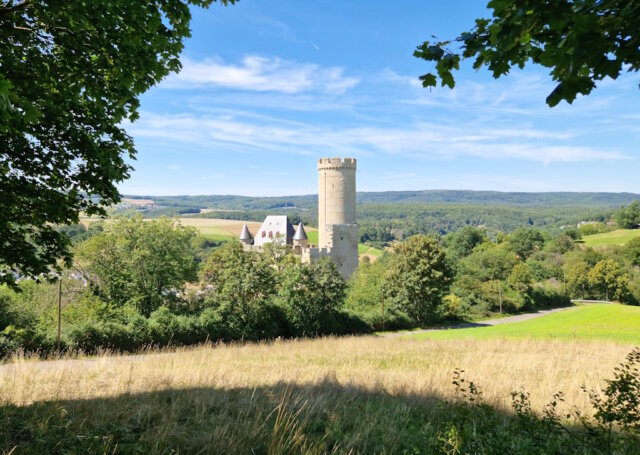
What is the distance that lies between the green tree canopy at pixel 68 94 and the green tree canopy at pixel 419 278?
107 ft

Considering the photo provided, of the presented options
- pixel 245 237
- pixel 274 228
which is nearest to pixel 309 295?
pixel 245 237

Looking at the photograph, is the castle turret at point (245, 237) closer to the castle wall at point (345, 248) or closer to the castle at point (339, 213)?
the castle at point (339, 213)

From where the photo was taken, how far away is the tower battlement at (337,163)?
55688 millimetres

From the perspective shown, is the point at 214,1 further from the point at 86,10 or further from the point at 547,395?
the point at 547,395

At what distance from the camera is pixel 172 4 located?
18.9 feet

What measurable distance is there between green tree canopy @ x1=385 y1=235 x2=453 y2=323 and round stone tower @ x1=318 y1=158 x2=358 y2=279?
640 inches

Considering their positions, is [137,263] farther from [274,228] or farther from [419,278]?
[274,228]

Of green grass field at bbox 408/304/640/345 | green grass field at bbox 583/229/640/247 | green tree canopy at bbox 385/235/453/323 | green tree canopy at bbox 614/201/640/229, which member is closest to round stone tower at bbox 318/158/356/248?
green tree canopy at bbox 385/235/453/323

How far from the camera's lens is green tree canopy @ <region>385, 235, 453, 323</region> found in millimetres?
36625

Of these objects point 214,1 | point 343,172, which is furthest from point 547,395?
point 343,172

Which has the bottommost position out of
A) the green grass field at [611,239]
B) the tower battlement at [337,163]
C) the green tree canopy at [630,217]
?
the green grass field at [611,239]

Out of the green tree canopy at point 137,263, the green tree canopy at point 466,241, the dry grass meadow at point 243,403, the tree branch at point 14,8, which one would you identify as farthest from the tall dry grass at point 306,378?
the green tree canopy at point 466,241

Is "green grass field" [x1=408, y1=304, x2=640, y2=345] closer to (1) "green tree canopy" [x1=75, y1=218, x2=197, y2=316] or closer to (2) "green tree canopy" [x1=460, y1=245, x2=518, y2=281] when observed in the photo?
(1) "green tree canopy" [x1=75, y1=218, x2=197, y2=316]

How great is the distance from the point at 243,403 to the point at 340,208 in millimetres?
51268
